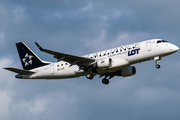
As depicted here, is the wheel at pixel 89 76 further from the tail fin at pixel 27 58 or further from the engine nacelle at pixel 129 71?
the tail fin at pixel 27 58

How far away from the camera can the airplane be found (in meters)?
42.2

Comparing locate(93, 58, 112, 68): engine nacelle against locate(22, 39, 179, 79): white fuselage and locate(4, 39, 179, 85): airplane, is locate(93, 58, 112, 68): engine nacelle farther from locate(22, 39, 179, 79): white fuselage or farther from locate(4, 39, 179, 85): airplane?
locate(22, 39, 179, 79): white fuselage

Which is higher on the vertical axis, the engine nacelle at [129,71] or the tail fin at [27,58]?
the tail fin at [27,58]

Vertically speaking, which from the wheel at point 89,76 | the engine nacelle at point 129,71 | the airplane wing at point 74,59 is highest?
the airplane wing at point 74,59

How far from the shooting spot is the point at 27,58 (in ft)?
172

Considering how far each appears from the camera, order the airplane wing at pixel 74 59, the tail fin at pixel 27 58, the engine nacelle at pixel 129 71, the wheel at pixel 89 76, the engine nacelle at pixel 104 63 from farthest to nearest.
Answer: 1. the tail fin at pixel 27 58
2. the engine nacelle at pixel 129 71
3. the wheel at pixel 89 76
4. the engine nacelle at pixel 104 63
5. the airplane wing at pixel 74 59

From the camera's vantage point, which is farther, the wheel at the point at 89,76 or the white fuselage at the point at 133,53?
the wheel at the point at 89,76

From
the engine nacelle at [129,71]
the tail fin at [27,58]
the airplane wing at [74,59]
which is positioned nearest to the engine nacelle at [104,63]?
the airplane wing at [74,59]

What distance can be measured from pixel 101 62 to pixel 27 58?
15073 mm

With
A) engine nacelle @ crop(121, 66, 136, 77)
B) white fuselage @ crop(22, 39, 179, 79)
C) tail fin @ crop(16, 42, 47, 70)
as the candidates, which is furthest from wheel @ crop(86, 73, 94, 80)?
tail fin @ crop(16, 42, 47, 70)

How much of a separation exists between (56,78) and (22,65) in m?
7.72

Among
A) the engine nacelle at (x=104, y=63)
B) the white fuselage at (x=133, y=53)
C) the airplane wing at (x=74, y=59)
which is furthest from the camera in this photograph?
the engine nacelle at (x=104, y=63)

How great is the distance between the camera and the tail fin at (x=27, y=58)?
50.9 m

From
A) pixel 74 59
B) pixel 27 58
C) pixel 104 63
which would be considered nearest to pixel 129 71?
pixel 104 63
